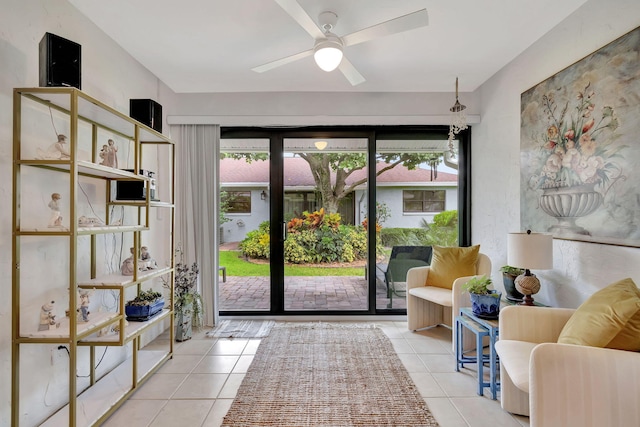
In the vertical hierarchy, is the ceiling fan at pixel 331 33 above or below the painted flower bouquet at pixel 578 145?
above

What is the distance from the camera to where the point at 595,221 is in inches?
75.1

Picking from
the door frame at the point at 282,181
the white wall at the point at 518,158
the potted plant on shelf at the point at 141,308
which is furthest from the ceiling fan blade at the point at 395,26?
the potted plant on shelf at the point at 141,308

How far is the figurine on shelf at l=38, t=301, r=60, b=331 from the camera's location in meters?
1.64

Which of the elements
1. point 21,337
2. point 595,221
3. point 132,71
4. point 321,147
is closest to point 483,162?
point 595,221

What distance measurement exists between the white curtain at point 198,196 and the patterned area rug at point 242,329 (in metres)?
0.14

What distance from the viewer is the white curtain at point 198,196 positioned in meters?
3.34

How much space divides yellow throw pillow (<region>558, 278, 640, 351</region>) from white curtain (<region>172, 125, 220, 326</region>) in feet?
9.95

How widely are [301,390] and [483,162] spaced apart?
2.78 meters

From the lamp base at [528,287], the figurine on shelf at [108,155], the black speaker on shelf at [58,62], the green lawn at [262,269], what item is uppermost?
the black speaker on shelf at [58,62]

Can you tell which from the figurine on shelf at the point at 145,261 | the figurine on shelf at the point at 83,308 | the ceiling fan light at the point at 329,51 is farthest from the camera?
the figurine on shelf at the point at 145,261

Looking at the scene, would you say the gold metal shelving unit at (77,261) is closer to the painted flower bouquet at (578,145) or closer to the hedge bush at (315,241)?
the hedge bush at (315,241)

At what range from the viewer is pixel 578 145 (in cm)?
204

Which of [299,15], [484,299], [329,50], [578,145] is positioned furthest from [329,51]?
[484,299]

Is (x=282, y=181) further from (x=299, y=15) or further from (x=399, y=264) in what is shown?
(x=299, y=15)
